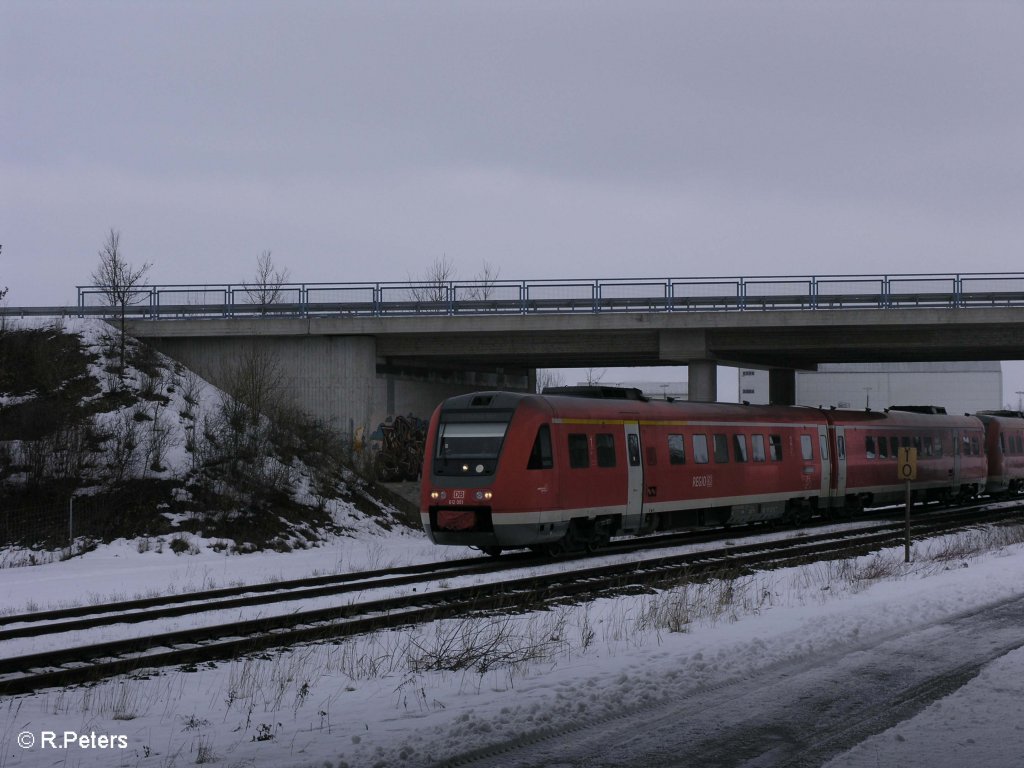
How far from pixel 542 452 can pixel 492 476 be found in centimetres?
106

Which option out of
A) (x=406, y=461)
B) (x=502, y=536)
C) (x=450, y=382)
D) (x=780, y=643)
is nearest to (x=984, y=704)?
(x=780, y=643)

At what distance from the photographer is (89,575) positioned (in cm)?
1983

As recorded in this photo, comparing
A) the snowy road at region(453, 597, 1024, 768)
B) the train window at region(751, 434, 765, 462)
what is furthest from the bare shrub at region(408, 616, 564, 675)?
the train window at region(751, 434, 765, 462)

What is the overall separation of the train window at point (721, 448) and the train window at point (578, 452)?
547 cm

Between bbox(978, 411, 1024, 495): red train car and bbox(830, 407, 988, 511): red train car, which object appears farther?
bbox(978, 411, 1024, 495): red train car

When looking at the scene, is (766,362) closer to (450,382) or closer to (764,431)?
(450,382)

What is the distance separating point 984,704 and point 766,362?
3342 centimetres

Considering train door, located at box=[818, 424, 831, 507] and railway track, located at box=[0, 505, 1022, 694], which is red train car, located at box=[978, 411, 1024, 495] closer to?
train door, located at box=[818, 424, 831, 507]

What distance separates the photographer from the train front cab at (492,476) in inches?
783

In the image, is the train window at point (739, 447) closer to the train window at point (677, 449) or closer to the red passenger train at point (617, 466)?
the red passenger train at point (617, 466)

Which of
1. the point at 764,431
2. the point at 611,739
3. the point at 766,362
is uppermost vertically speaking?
the point at 766,362

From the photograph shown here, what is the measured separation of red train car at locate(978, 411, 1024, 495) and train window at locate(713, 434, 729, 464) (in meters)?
19.4

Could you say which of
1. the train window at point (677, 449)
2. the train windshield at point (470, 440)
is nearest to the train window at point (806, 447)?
the train window at point (677, 449)

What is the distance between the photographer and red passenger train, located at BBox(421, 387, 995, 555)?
20109 millimetres
